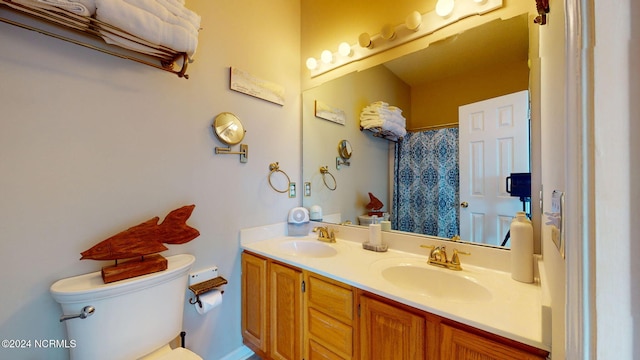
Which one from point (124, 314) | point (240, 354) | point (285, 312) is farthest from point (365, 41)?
point (240, 354)

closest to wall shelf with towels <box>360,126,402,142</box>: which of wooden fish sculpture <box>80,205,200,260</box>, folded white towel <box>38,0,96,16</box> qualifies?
wooden fish sculpture <box>80,205,200,260</box>

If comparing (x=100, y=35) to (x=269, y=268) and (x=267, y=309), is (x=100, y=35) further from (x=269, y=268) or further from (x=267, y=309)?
(x=267, y=309)

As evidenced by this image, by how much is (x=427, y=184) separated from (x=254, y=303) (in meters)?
1.31

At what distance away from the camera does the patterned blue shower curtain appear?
134 cm

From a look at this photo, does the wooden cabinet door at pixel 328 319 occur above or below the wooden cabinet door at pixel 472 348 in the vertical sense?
below

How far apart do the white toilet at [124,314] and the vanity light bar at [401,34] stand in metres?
1.64

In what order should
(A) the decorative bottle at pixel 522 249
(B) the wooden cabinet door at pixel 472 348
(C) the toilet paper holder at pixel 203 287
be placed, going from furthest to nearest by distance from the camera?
(C) the toilet paper holder at pixel 203 287
(A) the decorative bottle at pixel 522 249
(B) the wooden cabinet door at pixel 472 348

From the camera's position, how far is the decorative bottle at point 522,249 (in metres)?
0.95

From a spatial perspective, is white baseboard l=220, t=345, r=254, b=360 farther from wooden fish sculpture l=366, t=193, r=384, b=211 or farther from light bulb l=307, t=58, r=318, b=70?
light bulb l=307, t=58, r=318, b=70

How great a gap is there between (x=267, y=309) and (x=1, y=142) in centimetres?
137

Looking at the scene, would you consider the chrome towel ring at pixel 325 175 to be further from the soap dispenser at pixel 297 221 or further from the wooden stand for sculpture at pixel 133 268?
the wooden stand for sculpture at pixel 133 268

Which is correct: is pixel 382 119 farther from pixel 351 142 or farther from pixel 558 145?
pixel 558 145

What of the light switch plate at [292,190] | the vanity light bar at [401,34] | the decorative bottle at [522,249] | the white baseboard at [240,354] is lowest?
the white baseboard at [240,354]

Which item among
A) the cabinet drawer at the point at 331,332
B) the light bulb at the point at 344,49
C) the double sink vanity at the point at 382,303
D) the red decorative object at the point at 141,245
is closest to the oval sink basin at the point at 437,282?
the double sink vanity at the point at 382,303
